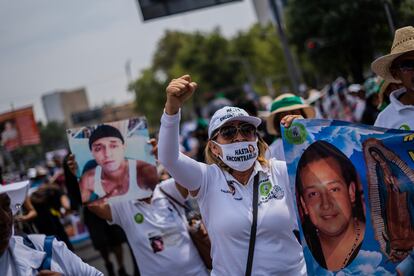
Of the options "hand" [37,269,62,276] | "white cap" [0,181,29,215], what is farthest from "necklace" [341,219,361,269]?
"white cap" [0,181,29,215]

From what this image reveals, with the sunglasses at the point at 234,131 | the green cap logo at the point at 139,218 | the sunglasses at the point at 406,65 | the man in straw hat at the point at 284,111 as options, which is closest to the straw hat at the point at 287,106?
the man in straw hat at the point at 284,111

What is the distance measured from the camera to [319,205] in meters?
3.03

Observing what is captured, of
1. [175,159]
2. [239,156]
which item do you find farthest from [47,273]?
[239,156]

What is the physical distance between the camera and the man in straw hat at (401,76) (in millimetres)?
3754

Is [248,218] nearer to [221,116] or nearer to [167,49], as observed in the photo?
[221,116]

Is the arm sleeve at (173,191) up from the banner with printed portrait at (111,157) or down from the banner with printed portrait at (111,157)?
down

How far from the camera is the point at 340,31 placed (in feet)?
76.6

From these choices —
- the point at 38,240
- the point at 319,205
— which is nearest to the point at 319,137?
the point at 319,205

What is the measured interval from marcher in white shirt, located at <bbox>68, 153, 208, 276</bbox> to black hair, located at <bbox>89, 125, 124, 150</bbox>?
1.34 feet

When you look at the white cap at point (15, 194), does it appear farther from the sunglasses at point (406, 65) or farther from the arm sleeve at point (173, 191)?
the sunglasses at point (406, 65)

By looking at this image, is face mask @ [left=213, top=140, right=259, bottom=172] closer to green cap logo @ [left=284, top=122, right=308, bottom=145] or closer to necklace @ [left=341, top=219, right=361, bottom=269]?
green cap logo @ [left=284, top=122, right=308, bottom=145]

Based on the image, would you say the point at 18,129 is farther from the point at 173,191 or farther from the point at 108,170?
the point at 173,191

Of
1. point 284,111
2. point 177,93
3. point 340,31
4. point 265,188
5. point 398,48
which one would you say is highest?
point 340,31

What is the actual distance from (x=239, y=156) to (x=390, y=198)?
924mm
